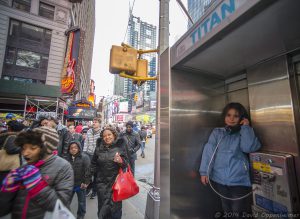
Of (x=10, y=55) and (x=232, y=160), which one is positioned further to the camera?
(x=10, y=55)

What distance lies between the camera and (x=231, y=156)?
1.86m

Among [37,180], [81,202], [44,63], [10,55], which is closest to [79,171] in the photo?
[81,202]

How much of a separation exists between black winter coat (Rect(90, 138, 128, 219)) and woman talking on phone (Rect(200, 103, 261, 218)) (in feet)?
4.35

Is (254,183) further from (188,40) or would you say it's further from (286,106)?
(188,40)

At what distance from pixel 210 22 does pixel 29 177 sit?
2013 millimetres

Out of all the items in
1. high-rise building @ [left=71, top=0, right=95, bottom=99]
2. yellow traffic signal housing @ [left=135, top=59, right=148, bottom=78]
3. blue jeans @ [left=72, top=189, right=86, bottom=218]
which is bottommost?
blue jeans @ [left=72, top=189, right=86, bottom=218]

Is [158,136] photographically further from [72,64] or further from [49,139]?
[72,64]

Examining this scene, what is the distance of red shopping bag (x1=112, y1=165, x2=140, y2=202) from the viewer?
2307 mm

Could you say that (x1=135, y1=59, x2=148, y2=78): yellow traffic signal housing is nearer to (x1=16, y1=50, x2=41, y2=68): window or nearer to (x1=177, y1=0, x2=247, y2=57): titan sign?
(x1=177, y1=0, x2=247, y2=57): titan sign

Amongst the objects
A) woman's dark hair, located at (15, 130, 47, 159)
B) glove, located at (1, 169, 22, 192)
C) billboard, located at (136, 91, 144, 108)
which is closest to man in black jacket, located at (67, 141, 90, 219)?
woman's dark hair, located at (15, 130, 47, 159)

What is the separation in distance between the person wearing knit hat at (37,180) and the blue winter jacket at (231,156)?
1572 mm

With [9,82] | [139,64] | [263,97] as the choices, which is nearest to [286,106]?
[263,97]

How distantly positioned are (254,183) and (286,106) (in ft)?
A: 2.96

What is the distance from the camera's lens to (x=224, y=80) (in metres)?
2.54
